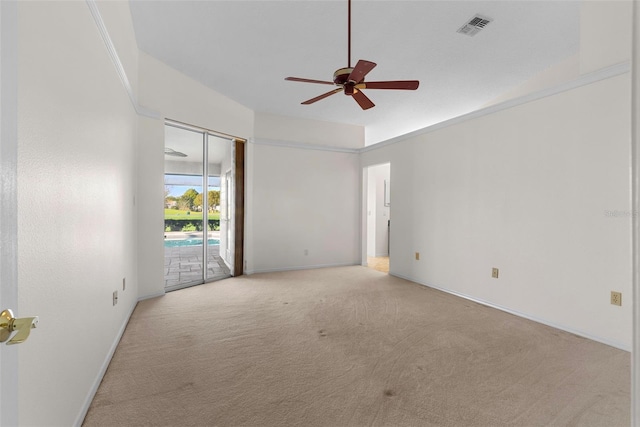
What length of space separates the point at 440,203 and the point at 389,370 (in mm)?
2827

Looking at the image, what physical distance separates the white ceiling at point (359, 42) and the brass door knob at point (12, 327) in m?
→ 3.16

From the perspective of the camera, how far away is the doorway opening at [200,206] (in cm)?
449

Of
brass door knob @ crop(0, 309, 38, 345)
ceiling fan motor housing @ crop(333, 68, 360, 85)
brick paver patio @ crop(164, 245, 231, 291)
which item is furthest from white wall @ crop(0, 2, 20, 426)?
brick paver patio @ crop(164, 245, 231, 291)

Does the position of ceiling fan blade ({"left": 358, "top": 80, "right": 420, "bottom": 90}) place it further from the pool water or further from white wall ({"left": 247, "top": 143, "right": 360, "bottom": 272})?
the pool water

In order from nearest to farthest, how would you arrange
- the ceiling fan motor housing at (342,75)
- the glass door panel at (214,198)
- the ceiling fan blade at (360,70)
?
the ceiling fan blade at (360,70)
the ceiling fan motor housing at (342,75)
the glass door panel at (214,198)

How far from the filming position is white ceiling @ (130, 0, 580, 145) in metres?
3.00

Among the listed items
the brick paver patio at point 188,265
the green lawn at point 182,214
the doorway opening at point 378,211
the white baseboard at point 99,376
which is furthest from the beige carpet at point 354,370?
the doorway opening at point 378,211

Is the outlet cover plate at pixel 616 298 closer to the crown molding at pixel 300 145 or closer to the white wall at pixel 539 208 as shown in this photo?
the white wall at pixel 539 208

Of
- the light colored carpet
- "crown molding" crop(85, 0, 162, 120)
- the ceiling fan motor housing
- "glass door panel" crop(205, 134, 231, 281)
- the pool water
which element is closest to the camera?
"crown molding" crop(85, 0, 162, 120)

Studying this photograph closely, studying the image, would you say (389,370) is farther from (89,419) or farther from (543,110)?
(543,110)

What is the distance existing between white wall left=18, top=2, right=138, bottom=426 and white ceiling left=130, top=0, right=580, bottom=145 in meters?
1.08

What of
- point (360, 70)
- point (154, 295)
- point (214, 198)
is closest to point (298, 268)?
point (214, 198)

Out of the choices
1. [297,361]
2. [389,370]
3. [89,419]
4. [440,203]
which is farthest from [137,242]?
[440,203]

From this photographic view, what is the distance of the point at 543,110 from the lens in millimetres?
3219
